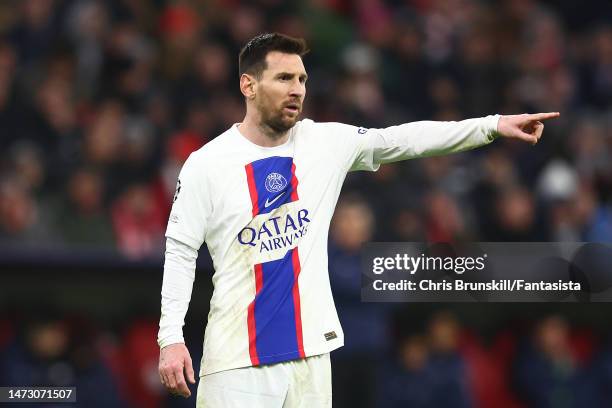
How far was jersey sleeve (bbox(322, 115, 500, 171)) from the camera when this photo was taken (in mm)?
4906

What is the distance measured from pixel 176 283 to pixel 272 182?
55 cm

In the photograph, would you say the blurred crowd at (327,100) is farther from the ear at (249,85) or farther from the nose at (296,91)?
the nose at (296,91)

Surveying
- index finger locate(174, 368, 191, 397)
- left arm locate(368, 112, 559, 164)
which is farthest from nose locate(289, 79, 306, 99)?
index finger locate(174, 368, 191, 397)

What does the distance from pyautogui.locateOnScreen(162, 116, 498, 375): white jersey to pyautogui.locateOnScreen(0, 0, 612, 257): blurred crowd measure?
318 centimetres

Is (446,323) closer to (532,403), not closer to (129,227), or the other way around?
(532,403)

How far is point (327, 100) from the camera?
35.9 ft

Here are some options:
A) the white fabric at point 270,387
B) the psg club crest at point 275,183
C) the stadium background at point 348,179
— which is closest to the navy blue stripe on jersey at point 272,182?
the psg club crest at point 275,183

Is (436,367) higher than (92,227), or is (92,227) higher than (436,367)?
(92,227)

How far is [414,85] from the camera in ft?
38.9

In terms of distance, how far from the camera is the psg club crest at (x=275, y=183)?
16.1 ft

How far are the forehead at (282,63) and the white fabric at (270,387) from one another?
3.71 ft

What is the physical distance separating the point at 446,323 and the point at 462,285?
214cm

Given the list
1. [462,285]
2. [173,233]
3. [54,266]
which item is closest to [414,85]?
[54,266]

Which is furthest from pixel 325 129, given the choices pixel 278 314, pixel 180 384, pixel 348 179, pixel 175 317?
pixel 348 179
